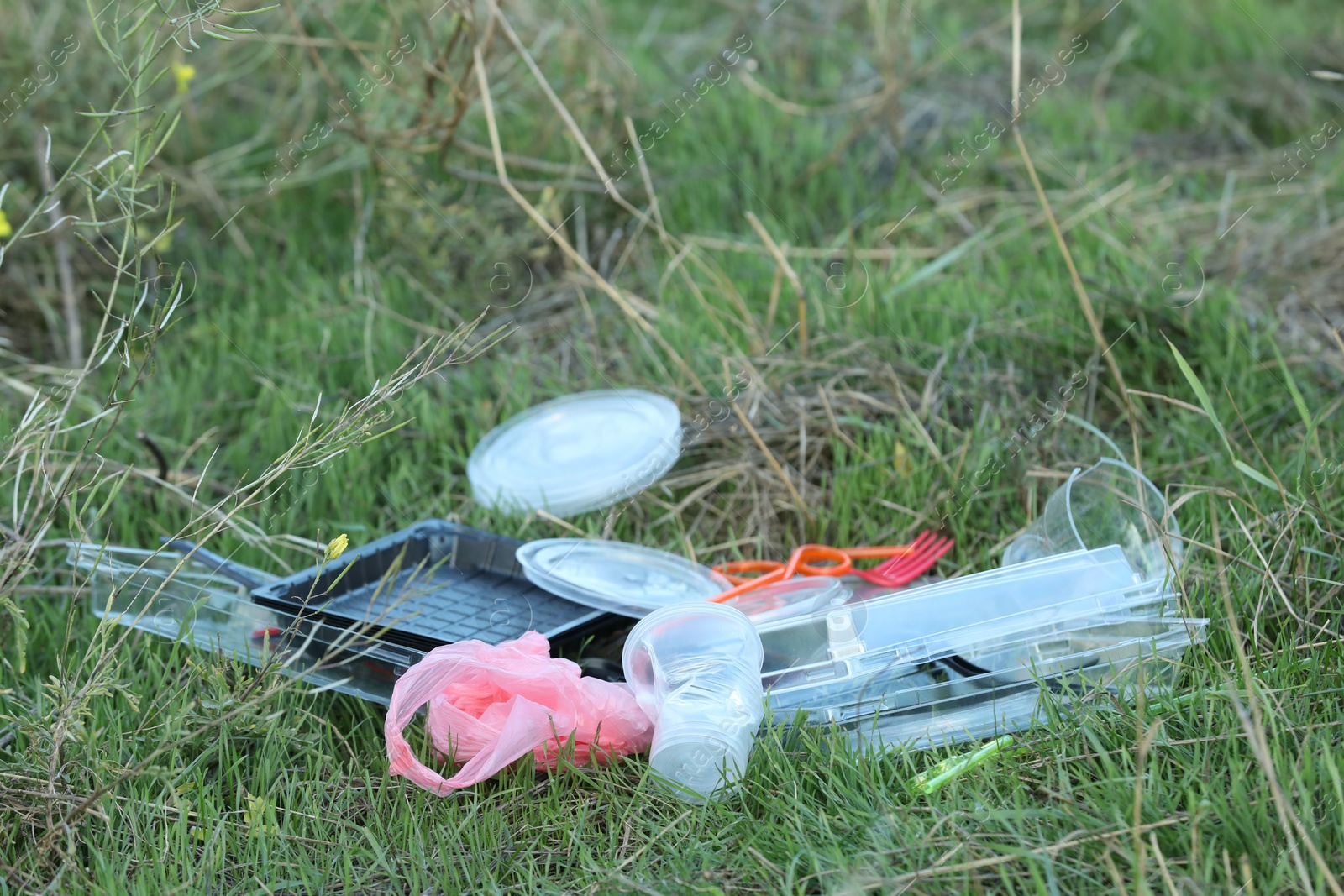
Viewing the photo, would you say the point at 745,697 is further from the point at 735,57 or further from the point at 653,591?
the point at 735,57

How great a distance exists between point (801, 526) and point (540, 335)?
1213 mm

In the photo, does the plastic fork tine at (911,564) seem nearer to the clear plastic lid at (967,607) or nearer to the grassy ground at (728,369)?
the grassy ground at (728,369)

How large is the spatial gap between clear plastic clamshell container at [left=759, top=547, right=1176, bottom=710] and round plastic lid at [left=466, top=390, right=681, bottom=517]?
63cm

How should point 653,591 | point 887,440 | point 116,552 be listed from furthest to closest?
point 887,440 → point 116,552 → point 653,591

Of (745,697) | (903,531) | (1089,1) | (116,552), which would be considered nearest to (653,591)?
(745,697)

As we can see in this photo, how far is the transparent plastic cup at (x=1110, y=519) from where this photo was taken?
2.04 m

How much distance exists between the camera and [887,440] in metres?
2.67

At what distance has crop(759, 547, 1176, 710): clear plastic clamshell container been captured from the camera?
190 centimetres

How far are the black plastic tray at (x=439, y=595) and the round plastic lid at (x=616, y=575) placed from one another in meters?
0.05

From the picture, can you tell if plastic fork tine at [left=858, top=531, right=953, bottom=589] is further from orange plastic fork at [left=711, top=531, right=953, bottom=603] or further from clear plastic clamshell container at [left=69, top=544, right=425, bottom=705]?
clear plastic clamshell container at [left=69, top=544, right=425, bottom=705]

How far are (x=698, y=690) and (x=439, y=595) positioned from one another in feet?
2.27

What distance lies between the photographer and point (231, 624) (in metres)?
2.14

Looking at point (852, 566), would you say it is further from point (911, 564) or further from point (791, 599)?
point (791, 599)

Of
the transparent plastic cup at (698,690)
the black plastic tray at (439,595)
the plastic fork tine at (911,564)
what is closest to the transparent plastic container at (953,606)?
the transparent plastic cup at (698,690)
